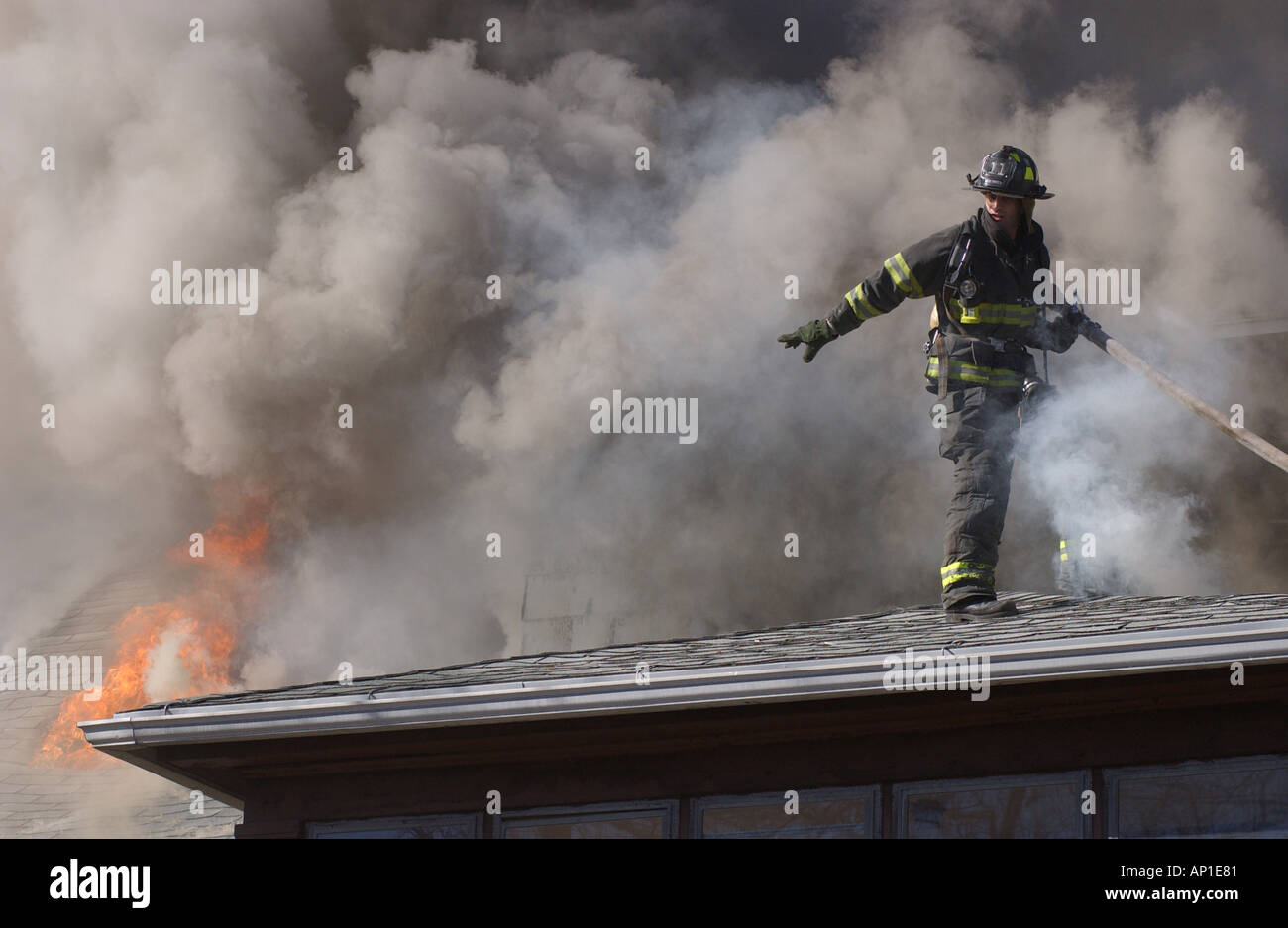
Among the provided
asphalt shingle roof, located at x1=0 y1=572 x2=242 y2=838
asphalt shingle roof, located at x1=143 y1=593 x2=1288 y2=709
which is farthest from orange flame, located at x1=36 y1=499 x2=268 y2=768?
asphalt shingle roof, located at x1=143 y1=593 x2=1288 y2=709

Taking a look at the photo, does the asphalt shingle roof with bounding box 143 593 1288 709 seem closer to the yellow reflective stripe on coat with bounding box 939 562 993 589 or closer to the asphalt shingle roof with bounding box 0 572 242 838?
the yellow reflective stripe on coat with bounding box 939 562 993 589

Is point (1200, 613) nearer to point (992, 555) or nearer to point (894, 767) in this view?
point (992, 555)

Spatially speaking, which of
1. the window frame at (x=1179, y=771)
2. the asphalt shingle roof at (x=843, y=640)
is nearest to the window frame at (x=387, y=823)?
the asphalt shingle roof at (x=843, y=640)

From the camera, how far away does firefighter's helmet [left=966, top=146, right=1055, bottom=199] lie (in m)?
5.44

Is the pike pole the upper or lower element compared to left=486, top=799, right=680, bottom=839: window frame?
upper

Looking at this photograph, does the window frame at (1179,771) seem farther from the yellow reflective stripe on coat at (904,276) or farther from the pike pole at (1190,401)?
the yellow reflective stripe on coat at (904,276)

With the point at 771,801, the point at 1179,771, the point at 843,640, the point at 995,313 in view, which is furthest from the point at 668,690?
the point at 995,313

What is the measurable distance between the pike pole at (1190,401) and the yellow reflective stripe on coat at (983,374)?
374 mm

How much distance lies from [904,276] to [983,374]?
1.79 feet

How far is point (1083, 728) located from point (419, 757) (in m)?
2.29

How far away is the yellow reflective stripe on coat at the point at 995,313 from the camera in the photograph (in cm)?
557

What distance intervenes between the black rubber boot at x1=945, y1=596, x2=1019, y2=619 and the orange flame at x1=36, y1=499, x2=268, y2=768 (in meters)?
16.2

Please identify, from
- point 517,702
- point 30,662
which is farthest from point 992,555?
point 30,662
